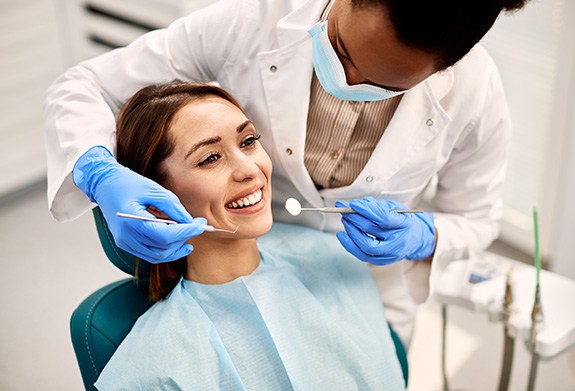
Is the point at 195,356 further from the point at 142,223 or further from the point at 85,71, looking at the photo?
the point at 85,71

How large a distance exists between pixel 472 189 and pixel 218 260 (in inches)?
25.9

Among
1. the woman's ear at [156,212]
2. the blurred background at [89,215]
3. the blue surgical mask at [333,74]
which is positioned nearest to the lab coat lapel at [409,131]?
the blue surgical mask at [333,74]

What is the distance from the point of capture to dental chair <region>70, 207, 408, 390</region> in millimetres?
1649

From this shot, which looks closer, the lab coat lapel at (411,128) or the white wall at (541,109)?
the lab coat lapel at (411,128)

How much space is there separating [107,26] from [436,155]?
209cm

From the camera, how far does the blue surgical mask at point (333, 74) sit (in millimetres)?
1433

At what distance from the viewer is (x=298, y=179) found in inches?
70.2

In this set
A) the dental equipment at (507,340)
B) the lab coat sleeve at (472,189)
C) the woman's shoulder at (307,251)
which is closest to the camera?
the lab coat sleeve at (472,189)

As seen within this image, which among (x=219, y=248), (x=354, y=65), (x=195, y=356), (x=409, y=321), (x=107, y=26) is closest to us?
(x=354, y=65)

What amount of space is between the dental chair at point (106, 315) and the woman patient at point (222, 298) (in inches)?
3.0

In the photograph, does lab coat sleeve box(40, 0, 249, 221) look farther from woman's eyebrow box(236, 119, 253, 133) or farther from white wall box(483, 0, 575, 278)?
white wall box(483, 0, 575, 278)

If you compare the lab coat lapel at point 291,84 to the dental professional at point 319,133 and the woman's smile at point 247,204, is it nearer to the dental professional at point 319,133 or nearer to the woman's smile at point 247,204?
the dental professional at point 319,133

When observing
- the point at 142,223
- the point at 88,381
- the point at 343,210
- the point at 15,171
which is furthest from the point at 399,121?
the point at 15,171

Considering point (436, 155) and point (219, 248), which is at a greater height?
point (436, 155)
